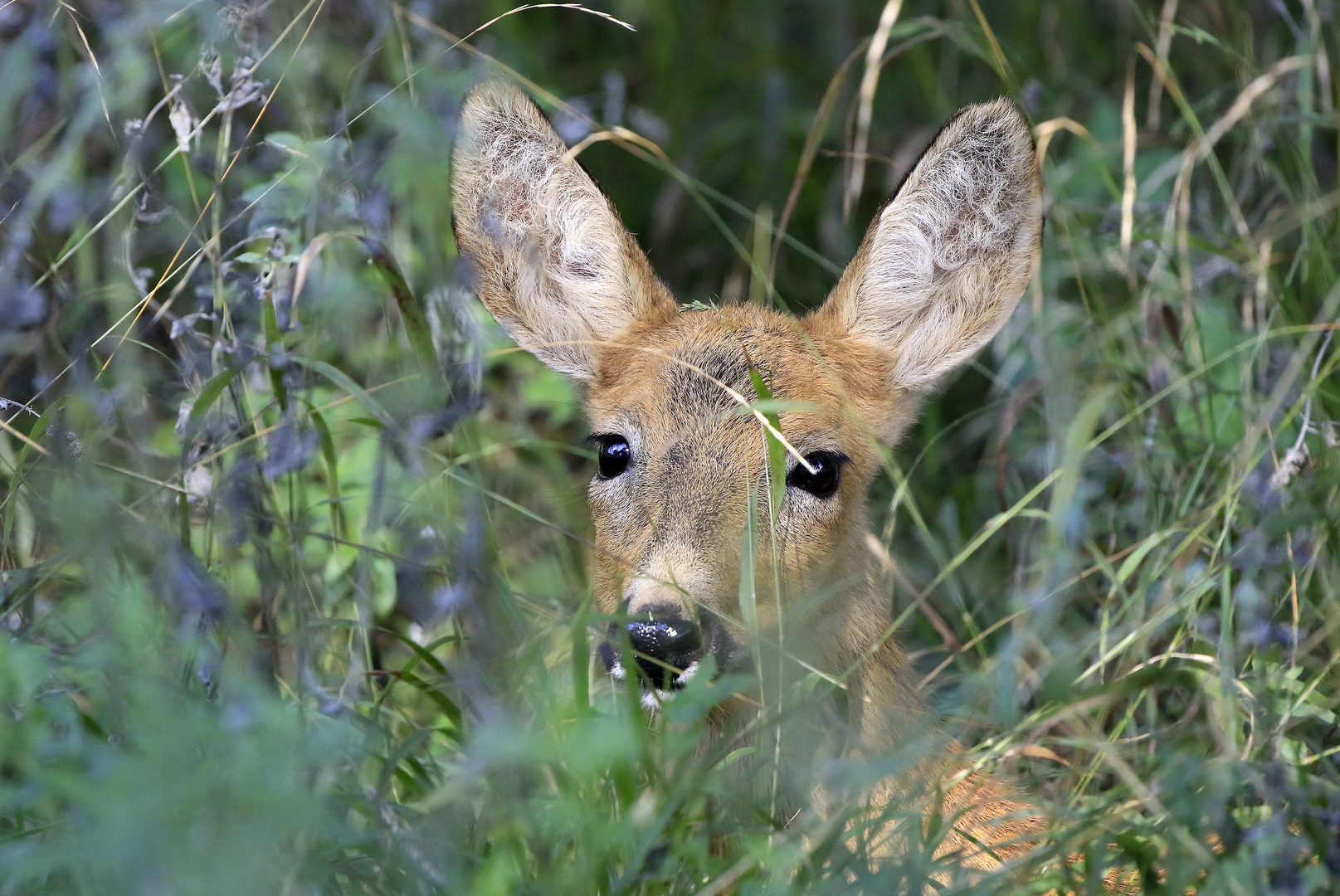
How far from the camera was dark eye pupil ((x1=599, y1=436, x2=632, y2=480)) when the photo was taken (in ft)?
11.5

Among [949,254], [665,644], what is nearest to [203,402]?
[665,644]

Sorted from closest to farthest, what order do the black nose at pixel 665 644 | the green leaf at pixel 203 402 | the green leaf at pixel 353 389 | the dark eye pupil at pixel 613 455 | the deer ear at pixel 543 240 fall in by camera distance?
the green leaf at pixel 353 389
the black nose at pixel 665 644
the green leaf at pixel 203 402
the dark eye pupil at pixel 613 455
the deer ear at pixel 543 240

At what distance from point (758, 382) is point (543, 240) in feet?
4.23

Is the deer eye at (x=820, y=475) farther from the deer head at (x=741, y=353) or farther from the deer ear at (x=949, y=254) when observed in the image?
the deer ear at (x=949, y=254)

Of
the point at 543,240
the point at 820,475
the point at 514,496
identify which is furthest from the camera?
the point at 514,496

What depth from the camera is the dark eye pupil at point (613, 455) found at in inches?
137

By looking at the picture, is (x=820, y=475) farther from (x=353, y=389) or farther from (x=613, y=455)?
(x=353, y=389)

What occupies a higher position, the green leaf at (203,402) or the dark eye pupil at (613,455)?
the green leaf at (203,402)

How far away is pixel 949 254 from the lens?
12.6 ft

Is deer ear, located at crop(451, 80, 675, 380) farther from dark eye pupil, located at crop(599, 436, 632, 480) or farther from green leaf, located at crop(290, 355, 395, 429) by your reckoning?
green leaf, located at crop(290, 355, 395, 429)

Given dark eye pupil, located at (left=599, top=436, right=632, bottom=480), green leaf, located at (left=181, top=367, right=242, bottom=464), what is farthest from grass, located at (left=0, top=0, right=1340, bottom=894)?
dark eye pupil, located at (left=599, top=436, right=632, bottom=480)

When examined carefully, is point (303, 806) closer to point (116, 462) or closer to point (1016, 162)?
point (116, 462)

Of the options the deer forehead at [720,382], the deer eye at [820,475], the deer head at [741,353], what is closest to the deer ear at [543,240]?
the deer head at [741,353]

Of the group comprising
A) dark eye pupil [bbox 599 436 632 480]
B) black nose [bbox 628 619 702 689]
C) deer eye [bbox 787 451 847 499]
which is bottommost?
dark eye pupil [bbox 599 436 632 480]
